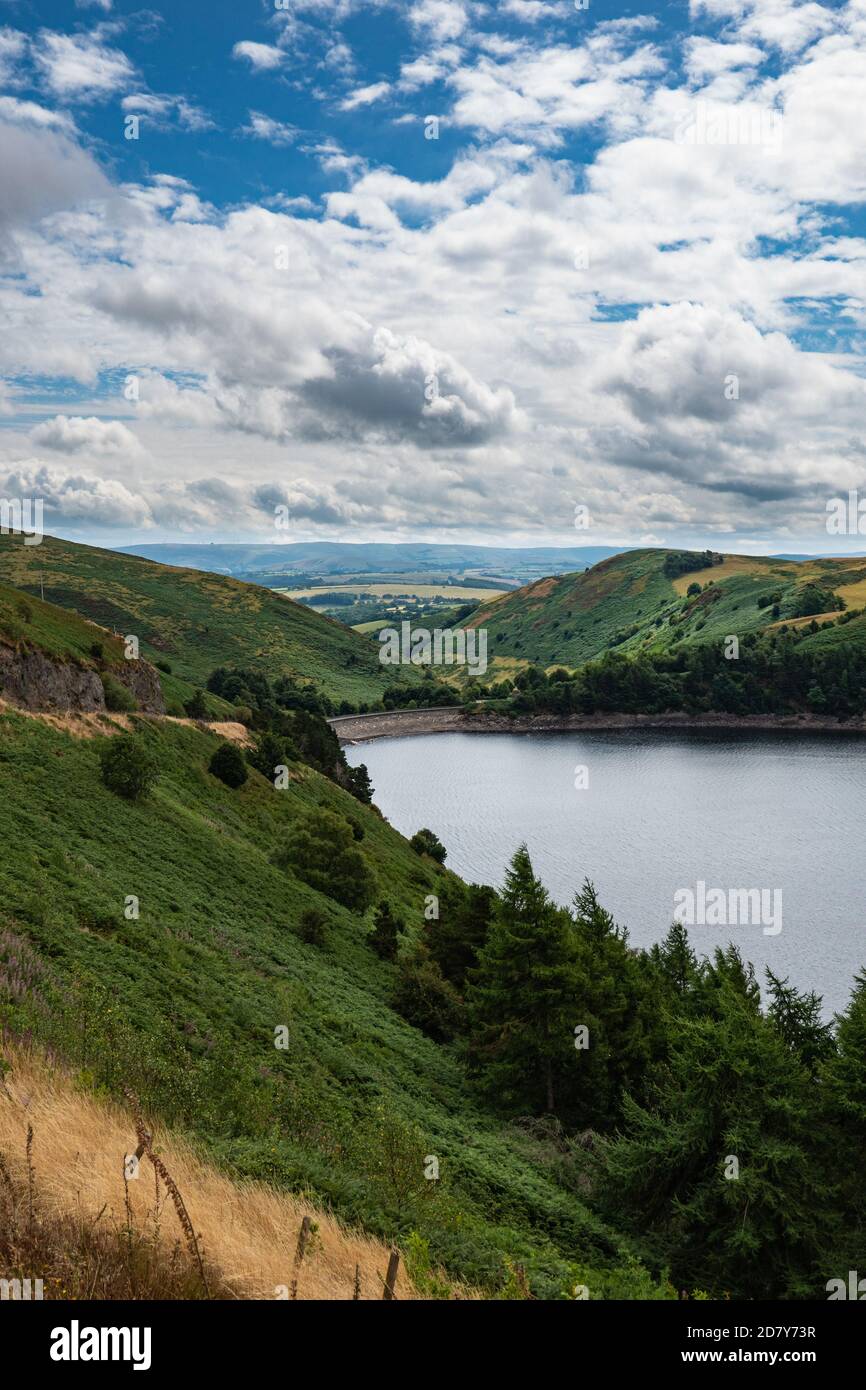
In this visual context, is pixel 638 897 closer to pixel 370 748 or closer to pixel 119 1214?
pixel 119 1214

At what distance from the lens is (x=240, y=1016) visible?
84.1 feet

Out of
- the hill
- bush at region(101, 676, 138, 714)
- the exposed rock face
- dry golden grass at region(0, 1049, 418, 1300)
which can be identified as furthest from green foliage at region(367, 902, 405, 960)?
dry golden grass at region(0, 1049, 418, 1300)

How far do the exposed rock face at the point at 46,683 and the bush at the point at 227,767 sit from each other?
9227 mm

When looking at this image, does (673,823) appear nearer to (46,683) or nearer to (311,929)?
(311,929)

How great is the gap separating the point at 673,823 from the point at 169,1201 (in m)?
113

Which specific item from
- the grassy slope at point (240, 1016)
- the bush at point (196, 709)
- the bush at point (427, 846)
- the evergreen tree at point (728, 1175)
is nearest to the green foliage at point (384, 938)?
the grassy slope at point (240, 1016)

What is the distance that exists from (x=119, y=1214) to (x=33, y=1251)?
1.04 m

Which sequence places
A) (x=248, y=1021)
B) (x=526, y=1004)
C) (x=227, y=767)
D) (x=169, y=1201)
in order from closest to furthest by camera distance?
(x=169, y=1201)
(x=248, y=1021)
(x=526, y=1004)
(x=227, y=767)

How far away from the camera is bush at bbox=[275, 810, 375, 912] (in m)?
51.7

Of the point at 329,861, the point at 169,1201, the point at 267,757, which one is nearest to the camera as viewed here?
the point at 169,1201

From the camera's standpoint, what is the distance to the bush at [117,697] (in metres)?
63.4

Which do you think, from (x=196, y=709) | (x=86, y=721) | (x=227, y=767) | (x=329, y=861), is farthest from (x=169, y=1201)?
(x=196, y=709)

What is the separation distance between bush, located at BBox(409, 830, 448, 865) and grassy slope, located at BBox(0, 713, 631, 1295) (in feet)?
136

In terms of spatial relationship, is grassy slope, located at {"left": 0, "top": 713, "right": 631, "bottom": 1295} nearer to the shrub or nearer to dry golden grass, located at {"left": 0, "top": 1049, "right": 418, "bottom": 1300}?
dry golden grass, located at {"left": 0, "top": 1049, "right": 418, "bottom": 1300}
